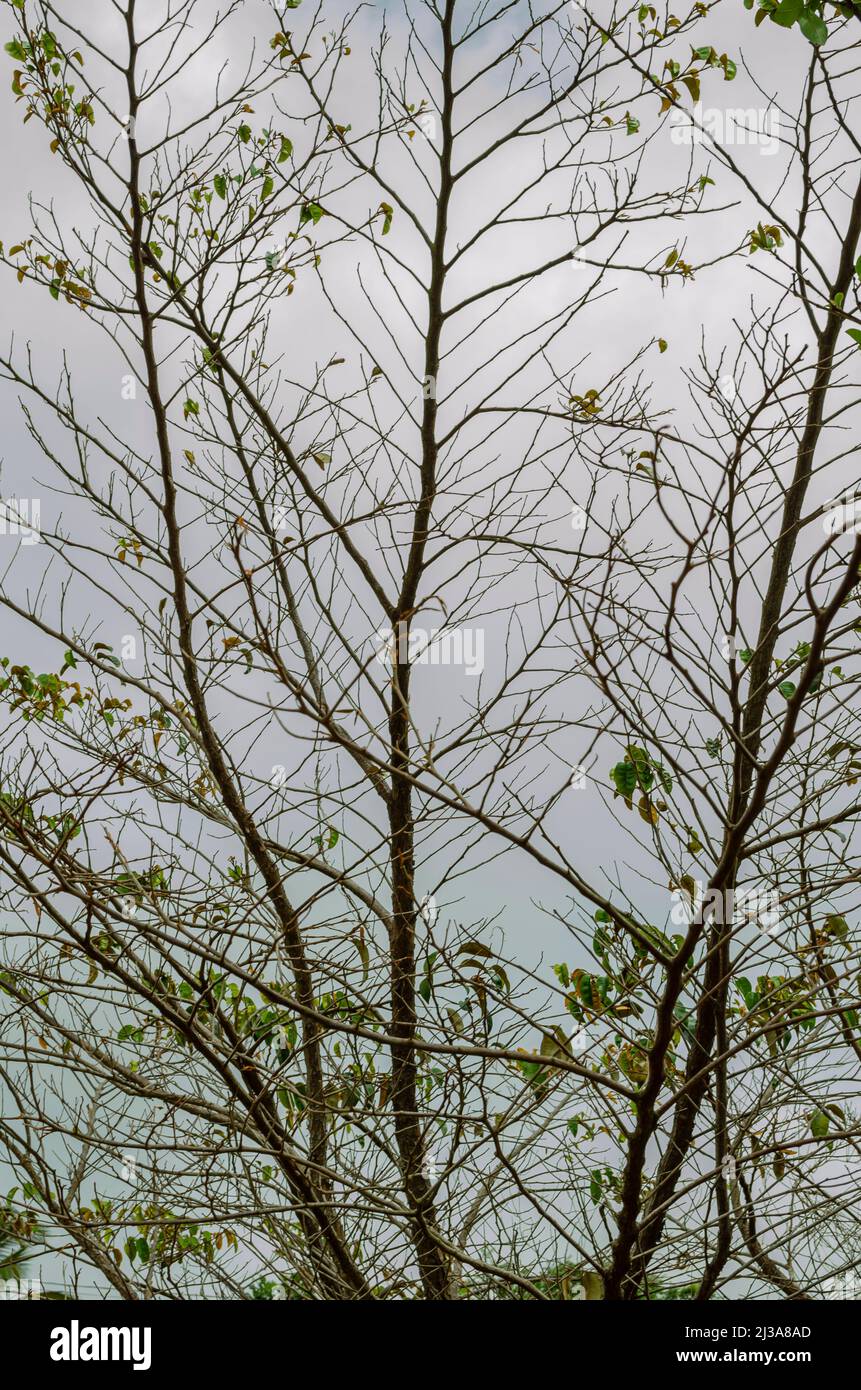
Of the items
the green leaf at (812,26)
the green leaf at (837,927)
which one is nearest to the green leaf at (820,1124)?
the green leaf at (837,927)

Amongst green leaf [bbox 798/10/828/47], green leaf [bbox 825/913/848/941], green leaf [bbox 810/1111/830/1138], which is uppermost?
green leaf [bbox 798/10/828/47]

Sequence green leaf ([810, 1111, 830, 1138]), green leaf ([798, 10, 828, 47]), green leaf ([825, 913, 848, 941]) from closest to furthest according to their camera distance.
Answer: green leaf ([798, 10, 828, 47])
green leaf ([810, 1111, 830, 1138])
green leaf ([825, 913, 848, 941])

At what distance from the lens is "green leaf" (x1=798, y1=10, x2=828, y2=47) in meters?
2.50

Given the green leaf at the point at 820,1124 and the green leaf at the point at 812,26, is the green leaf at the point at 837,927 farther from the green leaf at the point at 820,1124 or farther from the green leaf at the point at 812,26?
the green leaf at the point at 812,26

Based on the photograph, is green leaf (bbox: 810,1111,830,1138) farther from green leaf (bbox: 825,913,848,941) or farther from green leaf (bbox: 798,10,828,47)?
green leaf (bbox: 798,10,828,47)

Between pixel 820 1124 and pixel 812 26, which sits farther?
pixel 820 1124

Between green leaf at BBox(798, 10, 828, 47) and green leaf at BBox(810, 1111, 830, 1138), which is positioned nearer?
green leaf at BBox(798, 10, 828, 47)

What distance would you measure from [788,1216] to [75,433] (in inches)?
172

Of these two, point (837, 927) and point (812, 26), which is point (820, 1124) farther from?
point (812, 26)

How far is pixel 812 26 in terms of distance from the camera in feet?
8.27

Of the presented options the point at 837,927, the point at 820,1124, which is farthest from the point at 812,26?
the point at 820,1124

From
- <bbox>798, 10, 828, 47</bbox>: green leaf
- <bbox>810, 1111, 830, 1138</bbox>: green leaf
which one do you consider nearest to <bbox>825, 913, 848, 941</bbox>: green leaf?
<bbox>810, 1111, 830, 1138</bbox>: green leaf

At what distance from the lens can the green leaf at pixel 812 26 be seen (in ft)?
8.19

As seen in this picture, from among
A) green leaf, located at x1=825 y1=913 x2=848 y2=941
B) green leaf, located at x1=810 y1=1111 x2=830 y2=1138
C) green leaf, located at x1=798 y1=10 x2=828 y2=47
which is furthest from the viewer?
green leaf, located at x1=825 y1=913 x2=848 y2=941
